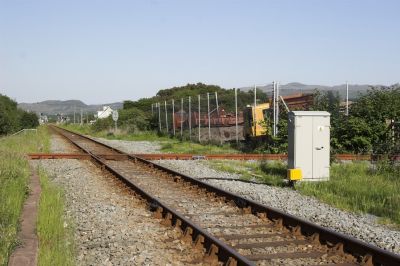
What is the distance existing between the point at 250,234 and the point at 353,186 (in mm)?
5218

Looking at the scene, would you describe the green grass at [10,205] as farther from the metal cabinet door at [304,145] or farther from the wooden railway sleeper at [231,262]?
the metal cabinet door at [304,145]

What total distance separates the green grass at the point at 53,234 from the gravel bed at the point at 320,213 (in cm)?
392

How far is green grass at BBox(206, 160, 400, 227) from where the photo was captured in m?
9.58

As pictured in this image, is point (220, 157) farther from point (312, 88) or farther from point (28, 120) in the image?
point (28, 120)

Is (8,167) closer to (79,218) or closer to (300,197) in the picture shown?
(79,218)

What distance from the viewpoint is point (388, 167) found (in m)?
14.2

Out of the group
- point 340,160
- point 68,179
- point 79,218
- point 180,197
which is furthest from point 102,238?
point 340,160

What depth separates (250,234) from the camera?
24.2 ft

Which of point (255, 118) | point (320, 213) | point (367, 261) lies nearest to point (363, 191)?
point (320, 213)

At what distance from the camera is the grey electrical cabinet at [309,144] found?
12.3 m

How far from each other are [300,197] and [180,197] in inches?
100

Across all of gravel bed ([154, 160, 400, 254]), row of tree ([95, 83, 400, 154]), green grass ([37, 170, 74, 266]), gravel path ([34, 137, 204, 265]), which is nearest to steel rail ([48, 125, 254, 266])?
gravel path ([34, 137, 204, 265])

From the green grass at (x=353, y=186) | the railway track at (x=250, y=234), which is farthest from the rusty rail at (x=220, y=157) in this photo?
the railway track at (x=250, y=234)

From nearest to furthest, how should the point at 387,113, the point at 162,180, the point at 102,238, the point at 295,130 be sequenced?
the point at 102,238, the point at 295,130, the point at 162,180, the point at 387,113
